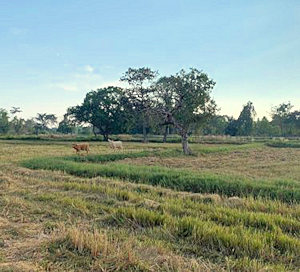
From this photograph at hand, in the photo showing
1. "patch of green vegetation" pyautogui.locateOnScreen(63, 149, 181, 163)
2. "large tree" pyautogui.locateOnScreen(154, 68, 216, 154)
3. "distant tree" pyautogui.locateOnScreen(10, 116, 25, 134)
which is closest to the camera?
"patch of green vegetation" pyautogui.locateOnScreen(63, 149, 181, 163)

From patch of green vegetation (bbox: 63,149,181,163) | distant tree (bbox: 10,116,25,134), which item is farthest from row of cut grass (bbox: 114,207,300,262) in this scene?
distant tree (bbox: 10,116,25,134)

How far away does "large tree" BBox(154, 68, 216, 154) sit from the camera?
2758 cm

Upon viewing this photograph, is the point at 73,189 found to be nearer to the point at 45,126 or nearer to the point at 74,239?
the point at 74,239

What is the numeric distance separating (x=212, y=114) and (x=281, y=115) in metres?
57.8

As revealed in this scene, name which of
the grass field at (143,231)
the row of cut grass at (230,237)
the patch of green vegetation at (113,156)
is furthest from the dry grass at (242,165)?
the row of cut grass at (230,237)

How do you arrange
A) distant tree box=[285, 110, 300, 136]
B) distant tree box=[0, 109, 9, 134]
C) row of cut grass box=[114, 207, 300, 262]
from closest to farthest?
row of cut grass box=[114, 207, 300, 262], distant tree box=[285, 110, 300, 136], distant tree box=[0, 109, 9, 134]

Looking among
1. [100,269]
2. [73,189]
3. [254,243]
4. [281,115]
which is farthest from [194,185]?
[281,115]

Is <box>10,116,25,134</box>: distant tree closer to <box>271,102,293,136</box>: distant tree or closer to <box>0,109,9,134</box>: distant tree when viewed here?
<box>0,109,9,134</box>: distant tree

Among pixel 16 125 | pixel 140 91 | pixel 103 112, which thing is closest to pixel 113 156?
pixel 140 91

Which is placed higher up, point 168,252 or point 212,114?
point 212,114

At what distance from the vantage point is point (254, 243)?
4516mm

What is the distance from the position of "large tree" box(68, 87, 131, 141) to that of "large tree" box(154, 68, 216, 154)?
2931cm

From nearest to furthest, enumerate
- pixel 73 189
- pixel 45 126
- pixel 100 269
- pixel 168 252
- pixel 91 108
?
pixel 100 269 → pixel 168 252 → pixel 73 189 → pixel 91 108 → pixel 45 126

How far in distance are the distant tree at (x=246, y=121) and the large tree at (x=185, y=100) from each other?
167ft
